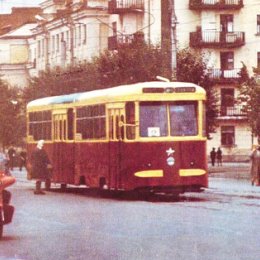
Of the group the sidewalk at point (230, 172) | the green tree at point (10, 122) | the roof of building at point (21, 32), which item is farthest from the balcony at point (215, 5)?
the roof of building at point (21, 32)

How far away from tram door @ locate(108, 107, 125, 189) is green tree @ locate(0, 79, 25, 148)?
56.6 metres

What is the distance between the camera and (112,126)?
1368 inches

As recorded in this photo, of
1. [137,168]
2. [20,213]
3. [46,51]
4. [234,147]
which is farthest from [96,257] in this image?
[46,51]

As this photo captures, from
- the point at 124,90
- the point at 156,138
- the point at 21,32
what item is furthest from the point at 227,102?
the point at 156,138

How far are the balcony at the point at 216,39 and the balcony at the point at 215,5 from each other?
176cm

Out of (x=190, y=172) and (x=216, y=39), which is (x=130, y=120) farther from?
(x=216, y=39)

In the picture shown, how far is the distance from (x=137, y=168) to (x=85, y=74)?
117 ft

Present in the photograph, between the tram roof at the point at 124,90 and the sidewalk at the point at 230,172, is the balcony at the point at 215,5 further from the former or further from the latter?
the tram roof at the point at 124,90

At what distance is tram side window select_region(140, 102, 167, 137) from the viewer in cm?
3334

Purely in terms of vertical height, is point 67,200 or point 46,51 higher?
point 46,51

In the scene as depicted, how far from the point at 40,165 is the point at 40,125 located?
2739 millimetres

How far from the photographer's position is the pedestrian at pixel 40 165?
3919cm

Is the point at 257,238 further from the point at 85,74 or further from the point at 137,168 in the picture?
the point at 85,74

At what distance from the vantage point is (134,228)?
75.9 ft
